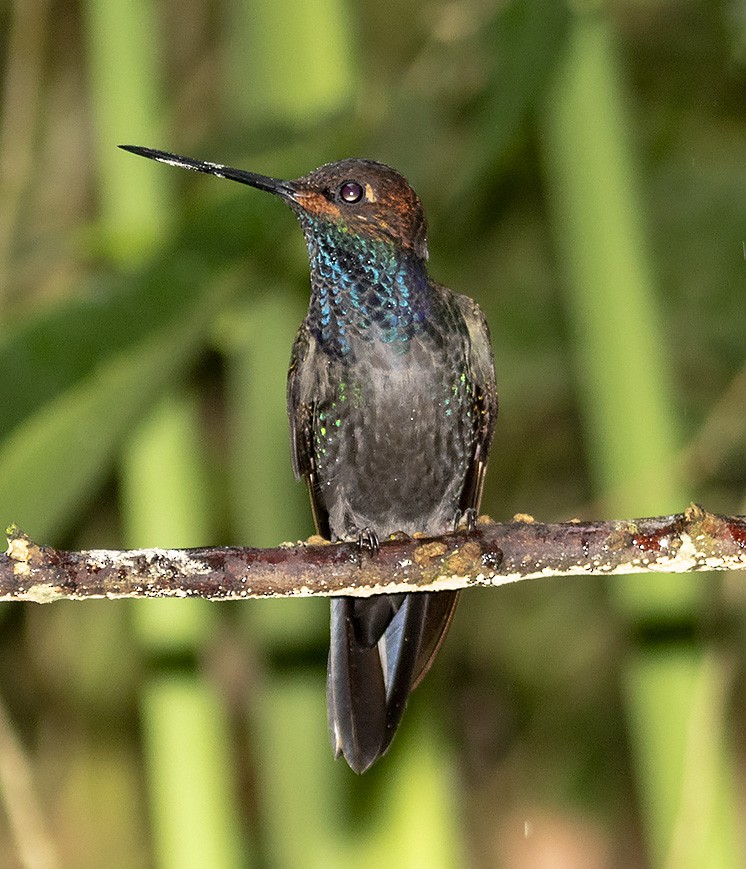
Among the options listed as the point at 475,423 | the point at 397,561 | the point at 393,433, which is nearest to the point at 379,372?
the point at 393,433

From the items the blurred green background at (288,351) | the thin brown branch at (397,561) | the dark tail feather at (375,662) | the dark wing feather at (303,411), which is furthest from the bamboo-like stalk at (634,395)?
the dark wing feather at (303,411)

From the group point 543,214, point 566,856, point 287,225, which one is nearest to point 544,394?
point 543,214

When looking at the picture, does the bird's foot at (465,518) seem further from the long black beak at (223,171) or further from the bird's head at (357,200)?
the long black beak at (223,171)

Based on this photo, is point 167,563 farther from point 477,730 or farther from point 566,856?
point 566,856

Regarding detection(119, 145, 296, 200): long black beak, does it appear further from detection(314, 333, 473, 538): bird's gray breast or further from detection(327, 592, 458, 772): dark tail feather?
detection(327, 592, 458, 772): dark tail feather

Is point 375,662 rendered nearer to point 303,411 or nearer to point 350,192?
point 303,411
